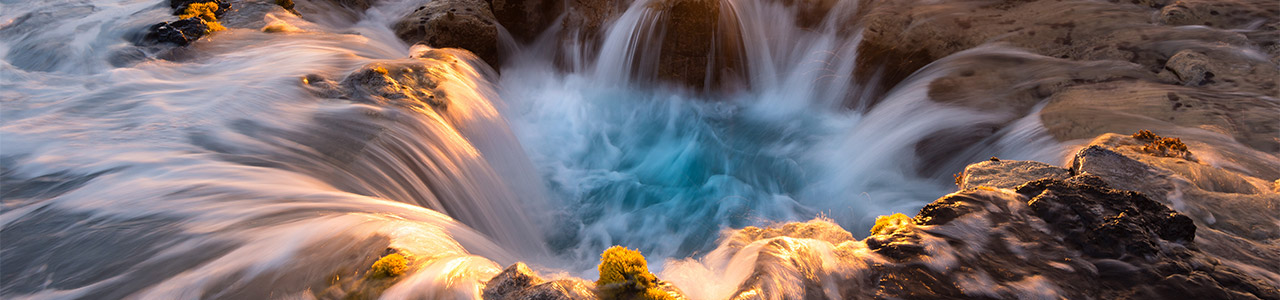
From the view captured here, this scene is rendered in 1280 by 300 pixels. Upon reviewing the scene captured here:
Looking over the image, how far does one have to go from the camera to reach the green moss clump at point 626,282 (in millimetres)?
3229

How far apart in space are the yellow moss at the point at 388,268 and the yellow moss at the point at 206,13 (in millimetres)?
6184

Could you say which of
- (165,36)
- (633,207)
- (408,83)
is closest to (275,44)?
(165,36)

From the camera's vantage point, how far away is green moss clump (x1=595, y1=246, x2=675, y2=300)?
3229mm

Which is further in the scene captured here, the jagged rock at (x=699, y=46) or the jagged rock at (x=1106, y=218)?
the jagged rock at (x=699, y=46)

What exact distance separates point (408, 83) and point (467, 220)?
177cm

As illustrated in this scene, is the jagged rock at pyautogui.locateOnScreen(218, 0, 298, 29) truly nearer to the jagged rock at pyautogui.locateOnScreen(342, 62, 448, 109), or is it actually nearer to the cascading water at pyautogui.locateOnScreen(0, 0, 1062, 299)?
the cascading water at pyautogui.locateOnScreen(0, 0, 1062, 299)

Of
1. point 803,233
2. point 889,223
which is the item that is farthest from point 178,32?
point 889,223

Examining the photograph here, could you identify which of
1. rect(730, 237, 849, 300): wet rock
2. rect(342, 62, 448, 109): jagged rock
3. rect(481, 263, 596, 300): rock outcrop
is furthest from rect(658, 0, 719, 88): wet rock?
rect(481, 263, 596, 300): rock outcrop

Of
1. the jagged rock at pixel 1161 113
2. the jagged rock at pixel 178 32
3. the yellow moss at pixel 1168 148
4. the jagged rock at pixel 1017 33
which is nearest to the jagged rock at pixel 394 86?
the jagged rock at pixel 178 32

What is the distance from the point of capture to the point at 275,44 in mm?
7332

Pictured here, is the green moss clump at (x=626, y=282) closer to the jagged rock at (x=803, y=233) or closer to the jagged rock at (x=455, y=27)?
the jagged rock at (x=803, y=233)

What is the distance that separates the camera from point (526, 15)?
32.4ft

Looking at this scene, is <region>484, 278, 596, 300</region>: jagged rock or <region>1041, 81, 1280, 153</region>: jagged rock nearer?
<region>484, 278, 596, 300</region>: jagged rock

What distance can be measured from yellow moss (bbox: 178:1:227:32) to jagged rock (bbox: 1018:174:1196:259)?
922 centimetres
